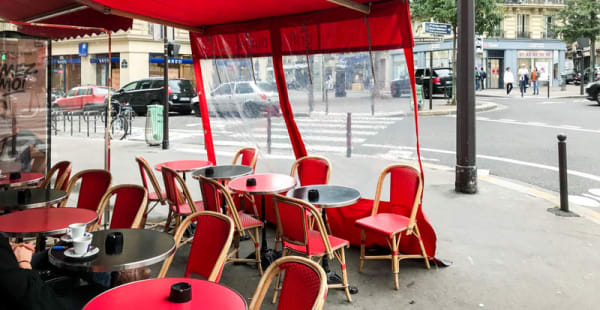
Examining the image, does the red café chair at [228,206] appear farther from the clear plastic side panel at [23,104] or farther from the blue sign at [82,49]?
the blue sign at [82,49]

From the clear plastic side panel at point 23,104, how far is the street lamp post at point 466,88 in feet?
19.0

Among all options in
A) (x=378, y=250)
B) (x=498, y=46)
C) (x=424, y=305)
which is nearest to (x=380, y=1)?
(x=378, y=250)

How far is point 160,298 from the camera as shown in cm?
221

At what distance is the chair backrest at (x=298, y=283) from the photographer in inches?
87.0

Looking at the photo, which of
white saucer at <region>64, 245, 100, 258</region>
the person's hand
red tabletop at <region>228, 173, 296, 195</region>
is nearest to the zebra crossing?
red tabletop at <region>228, 173, 296, 195</region>

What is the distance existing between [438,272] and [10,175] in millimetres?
4521

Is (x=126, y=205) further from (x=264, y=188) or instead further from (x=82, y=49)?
(x=82, y=49)

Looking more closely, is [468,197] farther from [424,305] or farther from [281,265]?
[281,265]

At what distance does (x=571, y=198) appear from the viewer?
707 cm

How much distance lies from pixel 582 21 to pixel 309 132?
32919 millimetres

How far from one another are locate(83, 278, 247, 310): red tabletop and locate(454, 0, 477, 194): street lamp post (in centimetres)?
540

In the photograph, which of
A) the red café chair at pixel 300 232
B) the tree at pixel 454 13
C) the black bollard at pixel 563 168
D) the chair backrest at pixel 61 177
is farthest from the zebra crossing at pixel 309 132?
the tree at pixel 454 13

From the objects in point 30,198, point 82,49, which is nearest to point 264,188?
point 30,198

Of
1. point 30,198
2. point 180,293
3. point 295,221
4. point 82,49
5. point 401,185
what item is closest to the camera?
point 180,293
